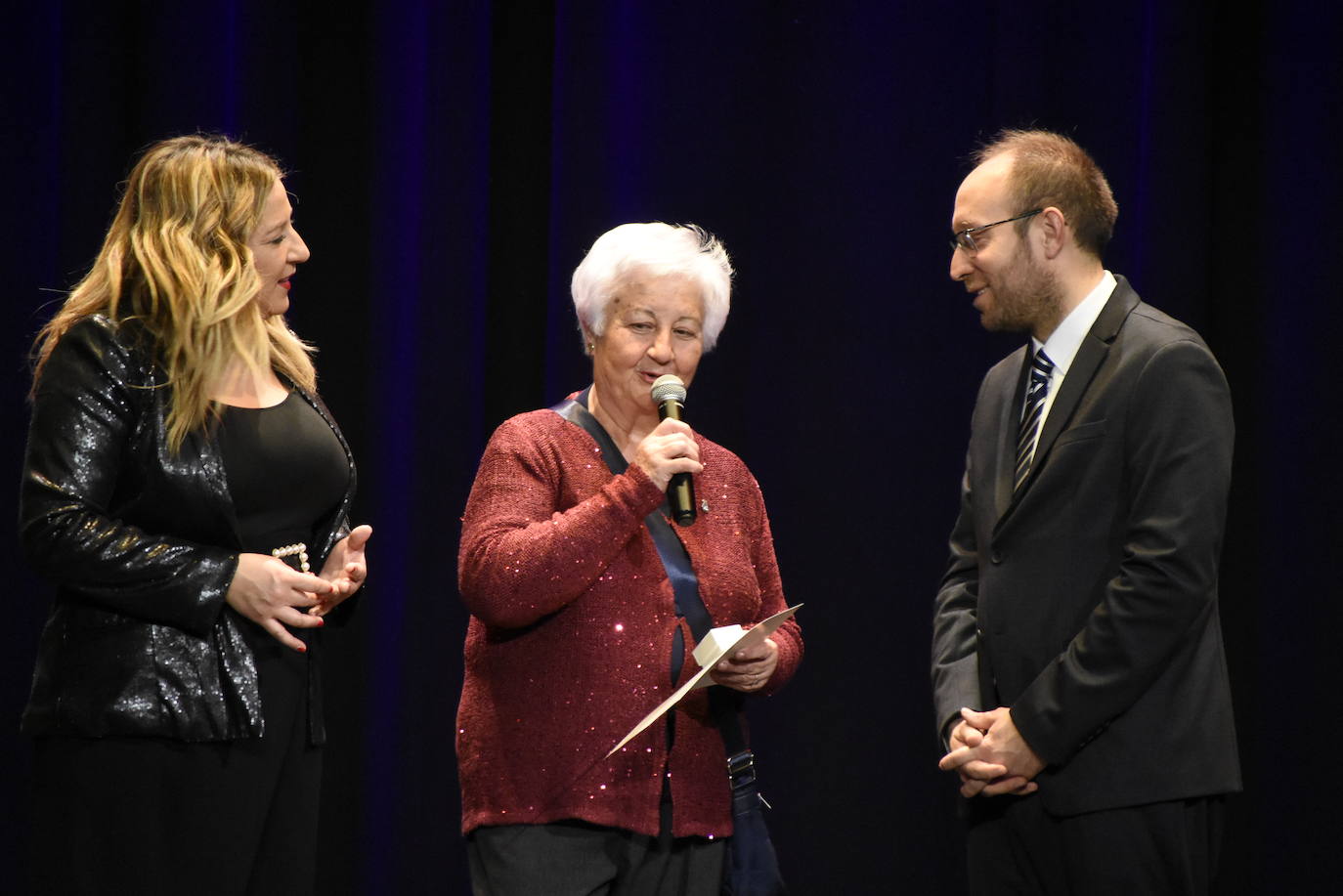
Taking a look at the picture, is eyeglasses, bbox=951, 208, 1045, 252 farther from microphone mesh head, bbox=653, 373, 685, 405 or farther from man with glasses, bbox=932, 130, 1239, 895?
microphone mesh head, bbox=653, 373, 685, 405

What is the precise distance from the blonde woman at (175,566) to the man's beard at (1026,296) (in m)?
1.14

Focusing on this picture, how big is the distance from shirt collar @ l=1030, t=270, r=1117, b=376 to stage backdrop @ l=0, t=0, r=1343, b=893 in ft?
4.01

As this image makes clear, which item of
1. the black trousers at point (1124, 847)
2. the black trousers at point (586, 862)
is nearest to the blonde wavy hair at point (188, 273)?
the black trousers at point (586, 862)

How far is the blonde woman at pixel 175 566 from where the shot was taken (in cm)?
182

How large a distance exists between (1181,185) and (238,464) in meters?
2.47

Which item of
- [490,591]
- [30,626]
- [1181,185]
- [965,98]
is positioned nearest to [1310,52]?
[1181,185]

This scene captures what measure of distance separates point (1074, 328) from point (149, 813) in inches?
62.9

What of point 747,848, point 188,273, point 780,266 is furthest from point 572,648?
point 780,266

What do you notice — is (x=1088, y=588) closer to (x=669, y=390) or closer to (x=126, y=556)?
(x=669, y=390)

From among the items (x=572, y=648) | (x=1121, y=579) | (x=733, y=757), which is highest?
(x=1121, y=579)

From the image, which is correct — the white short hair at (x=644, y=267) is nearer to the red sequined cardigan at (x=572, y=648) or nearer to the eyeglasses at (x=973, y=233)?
the red sequined cardigan at (x=572, y=648)

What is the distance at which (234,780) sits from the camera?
1.90 meters

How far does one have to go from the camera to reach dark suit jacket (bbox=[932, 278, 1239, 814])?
1966 millimetres

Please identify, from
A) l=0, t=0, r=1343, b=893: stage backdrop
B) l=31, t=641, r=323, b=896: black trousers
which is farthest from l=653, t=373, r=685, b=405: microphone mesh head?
l=0, t=0, r=1343, b=893: stage backdrop
